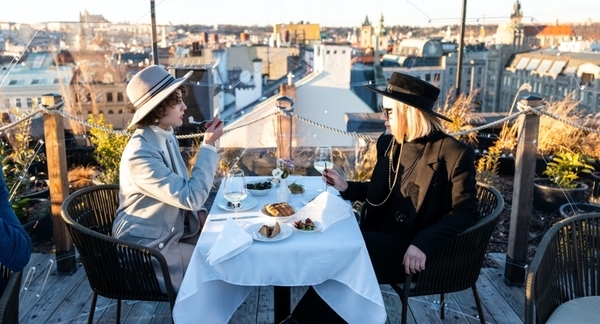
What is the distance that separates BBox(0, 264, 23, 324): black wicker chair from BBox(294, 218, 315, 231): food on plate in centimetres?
93

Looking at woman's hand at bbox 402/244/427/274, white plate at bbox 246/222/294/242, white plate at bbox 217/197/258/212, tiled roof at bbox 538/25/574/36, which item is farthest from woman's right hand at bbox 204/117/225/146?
tiled roof at bbox 538/25/574/36

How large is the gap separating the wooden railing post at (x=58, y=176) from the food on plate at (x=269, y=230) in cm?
178

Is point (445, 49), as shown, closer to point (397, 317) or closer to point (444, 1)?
point (444, 1)

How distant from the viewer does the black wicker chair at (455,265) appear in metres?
2.04

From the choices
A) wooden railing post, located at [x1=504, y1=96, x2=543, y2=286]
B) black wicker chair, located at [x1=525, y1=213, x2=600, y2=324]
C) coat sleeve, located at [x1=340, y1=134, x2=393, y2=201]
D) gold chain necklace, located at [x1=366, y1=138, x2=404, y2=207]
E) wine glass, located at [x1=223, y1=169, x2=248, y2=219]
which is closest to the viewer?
black wicker chair, located at [x1=525, y1=213, x2=600, y2=324]

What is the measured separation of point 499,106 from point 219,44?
1540cm

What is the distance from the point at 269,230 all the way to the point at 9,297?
32.9 inches

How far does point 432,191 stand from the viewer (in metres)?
2.10

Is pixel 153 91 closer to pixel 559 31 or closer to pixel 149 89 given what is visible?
pixel 149 89

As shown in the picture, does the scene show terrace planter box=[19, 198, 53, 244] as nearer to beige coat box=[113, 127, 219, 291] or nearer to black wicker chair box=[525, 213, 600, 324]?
beige coat box=[113, 127, 219, 291]

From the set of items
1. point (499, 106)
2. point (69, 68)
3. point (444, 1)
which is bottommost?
point (499, 106)

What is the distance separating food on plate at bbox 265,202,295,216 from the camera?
6.53ft

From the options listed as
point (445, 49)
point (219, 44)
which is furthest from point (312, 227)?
point (445, 49)

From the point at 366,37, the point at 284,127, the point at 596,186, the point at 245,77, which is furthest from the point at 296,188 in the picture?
the point at 366,37
